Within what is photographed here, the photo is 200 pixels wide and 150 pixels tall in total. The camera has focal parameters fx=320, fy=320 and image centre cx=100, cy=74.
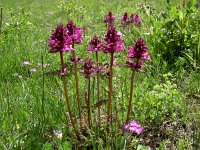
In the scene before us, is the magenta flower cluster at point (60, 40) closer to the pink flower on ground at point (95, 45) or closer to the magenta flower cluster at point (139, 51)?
the pink flower on ground at point (95, 45)

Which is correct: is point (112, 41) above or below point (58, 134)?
above

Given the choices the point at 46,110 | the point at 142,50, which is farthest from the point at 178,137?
the point at 46,110

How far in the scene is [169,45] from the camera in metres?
4.39

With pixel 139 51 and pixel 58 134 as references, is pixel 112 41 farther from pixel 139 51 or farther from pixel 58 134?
pixel 58 134

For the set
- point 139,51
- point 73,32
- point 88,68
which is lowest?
point 88,68

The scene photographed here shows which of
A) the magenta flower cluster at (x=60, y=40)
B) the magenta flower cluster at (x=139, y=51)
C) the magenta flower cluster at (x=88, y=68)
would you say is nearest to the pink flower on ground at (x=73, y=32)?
the magenta flower cluster at (x=60, y=40)

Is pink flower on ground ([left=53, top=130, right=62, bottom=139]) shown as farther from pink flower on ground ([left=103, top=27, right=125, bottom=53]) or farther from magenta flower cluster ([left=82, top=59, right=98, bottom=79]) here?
pink flower on ground ([left=103, top=27, right=125, bottom=53])

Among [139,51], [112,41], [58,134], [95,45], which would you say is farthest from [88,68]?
[58,134]

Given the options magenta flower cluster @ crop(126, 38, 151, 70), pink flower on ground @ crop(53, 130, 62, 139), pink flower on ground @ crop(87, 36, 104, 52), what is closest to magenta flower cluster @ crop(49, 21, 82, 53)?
pink flower on ground @ crop(87, 36, 104, 52)

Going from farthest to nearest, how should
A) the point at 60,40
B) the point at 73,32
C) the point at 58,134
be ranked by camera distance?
the point at 58,134
the point at 73,32
the point at 60,40

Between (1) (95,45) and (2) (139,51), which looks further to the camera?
(1) (95,45)

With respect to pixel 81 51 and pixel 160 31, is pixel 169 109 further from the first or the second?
pixel 81 51

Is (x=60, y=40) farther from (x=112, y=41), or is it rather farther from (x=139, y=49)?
(x=139, y=49)

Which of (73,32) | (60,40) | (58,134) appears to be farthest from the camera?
(58,134)
